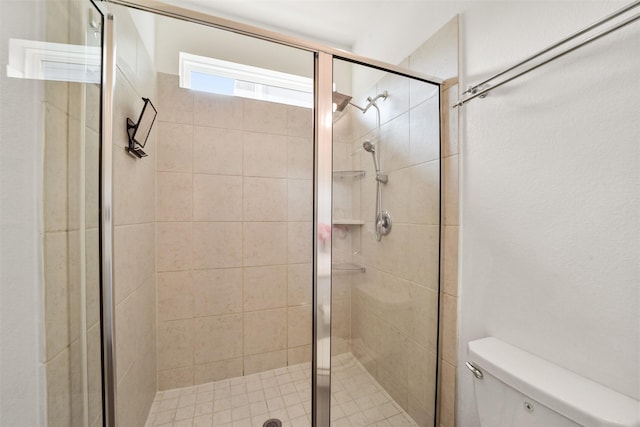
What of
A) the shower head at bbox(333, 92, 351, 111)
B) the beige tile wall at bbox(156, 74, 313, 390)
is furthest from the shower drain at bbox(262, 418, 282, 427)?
the shower head at bbox(333, 92, 351, 111)

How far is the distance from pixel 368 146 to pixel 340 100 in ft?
0.76

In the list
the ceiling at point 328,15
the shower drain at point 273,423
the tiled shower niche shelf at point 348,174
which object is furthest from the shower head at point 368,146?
the shower drain at point 273,423

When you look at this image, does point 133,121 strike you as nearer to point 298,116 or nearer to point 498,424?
point 298,116

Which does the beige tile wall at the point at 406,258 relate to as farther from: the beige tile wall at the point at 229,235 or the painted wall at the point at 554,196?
the beige tile wall at the point at 229,235

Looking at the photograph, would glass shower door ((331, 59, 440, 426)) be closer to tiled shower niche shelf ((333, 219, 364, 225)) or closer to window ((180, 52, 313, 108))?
tiled shower niche shelf ((333, 219, 364, 225))

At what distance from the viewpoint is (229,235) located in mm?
1596

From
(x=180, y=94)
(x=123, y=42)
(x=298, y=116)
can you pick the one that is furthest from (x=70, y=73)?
(x=298, y=116)

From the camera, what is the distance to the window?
1485mm

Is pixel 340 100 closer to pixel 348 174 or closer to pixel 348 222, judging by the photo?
pixel 348 174

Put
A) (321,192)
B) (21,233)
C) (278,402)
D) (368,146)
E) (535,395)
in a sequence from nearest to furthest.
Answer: (21,233) < (535,395) < (321,192) < (368,146) < (278,402)

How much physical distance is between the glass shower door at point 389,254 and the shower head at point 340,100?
0.02m

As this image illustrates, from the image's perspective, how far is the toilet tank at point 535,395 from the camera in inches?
22.2

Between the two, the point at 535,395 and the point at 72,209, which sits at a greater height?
the point at 72,209

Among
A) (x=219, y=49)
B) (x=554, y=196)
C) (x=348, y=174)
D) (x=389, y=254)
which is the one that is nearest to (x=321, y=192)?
(x=348, y=174)
